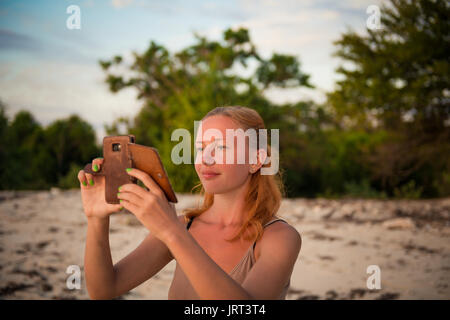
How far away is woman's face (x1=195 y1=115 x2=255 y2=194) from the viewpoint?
1776 millimetres

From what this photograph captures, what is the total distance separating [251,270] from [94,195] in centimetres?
77

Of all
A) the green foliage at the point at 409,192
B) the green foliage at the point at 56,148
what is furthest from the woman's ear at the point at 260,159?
the green foliage at the point at 56,148

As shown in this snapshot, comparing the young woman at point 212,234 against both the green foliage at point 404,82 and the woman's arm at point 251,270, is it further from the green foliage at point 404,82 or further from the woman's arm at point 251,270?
the green foliage at point 404,82

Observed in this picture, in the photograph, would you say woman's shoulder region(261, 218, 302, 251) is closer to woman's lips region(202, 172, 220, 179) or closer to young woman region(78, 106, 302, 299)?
young woman region(78, 106, 302, 299)

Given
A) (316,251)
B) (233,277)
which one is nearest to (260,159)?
(233,277)

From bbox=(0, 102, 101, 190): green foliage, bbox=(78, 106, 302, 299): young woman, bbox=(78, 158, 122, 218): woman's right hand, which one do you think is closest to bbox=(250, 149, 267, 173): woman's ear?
bbox=(78, 106, 302, 299): young woman

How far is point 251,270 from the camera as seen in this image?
5.02 ft

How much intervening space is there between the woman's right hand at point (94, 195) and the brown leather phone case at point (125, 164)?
0.06 m

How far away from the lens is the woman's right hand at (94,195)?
1.59 m

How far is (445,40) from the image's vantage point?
9547 mm

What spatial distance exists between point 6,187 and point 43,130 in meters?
7.58

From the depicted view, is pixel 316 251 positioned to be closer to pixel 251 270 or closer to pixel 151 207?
pixel 251 270
